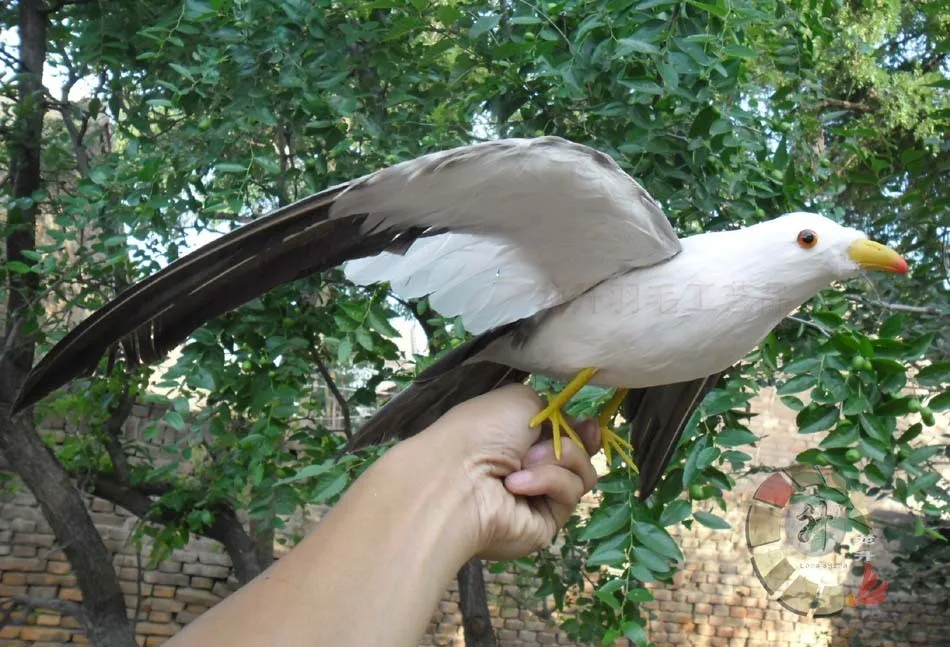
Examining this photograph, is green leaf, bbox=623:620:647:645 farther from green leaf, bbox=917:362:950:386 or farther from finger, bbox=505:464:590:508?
green leaf, bbox=917:362:950:386

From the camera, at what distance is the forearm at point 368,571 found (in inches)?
31.6

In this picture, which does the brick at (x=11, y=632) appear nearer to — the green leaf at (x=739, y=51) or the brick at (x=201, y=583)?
the brick at (x=201, y=583)

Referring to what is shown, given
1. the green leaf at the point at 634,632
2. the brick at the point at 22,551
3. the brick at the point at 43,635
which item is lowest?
the green leaf at the point at 634,632

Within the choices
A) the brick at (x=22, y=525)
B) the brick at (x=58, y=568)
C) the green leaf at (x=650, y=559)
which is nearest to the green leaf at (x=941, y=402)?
the green leaf at (x=650, y=559)

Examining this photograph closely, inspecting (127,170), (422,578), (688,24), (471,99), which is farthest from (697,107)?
(127,170)

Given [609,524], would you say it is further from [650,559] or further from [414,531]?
[414,531]

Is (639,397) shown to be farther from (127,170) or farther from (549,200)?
(127,170)

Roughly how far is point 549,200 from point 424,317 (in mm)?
1541

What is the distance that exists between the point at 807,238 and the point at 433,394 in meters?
0.62

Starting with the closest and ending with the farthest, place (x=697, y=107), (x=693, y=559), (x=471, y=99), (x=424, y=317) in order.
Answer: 1. (x=697, y=107)
2. (x=471, y=99)
3. (x=424, y=317)
4. (x=693, y=559)

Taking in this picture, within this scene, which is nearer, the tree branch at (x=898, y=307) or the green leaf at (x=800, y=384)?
the green leaf at (x=800, y=384)

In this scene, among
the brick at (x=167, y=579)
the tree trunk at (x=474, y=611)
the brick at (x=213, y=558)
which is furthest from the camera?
the brick at (x=213, y=558)

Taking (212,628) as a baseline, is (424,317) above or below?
above

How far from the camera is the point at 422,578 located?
0.90 meters
